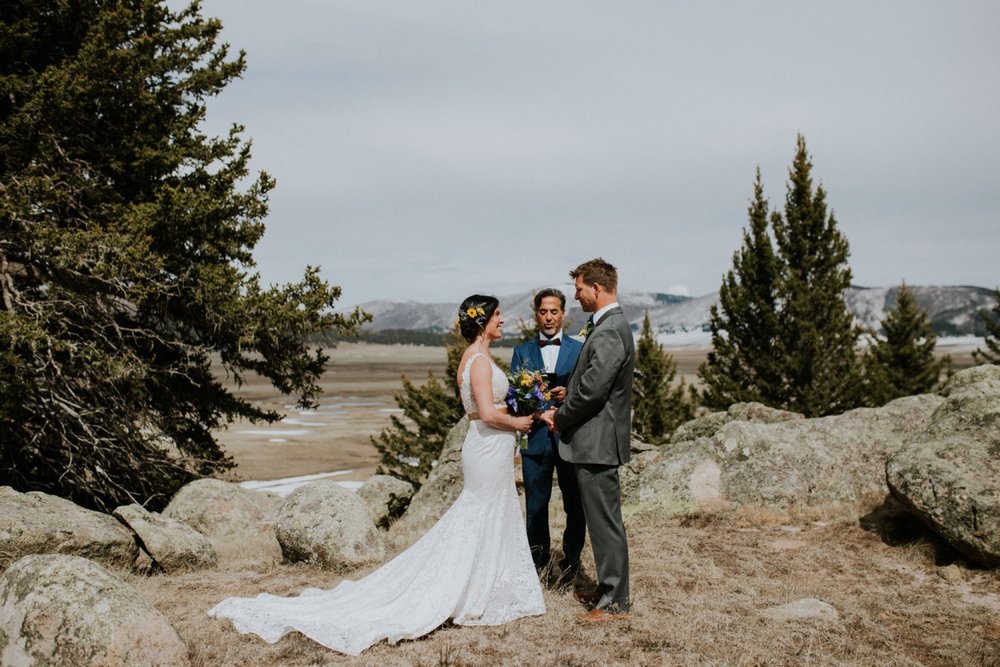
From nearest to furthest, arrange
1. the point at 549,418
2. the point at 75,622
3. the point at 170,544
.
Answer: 1. the point at 75,622
2. the point at 549,418
3. the point at 170,544

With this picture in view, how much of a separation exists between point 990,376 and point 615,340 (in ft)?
28.8

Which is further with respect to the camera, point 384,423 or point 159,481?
point 384,423

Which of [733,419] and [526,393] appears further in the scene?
[733,419]

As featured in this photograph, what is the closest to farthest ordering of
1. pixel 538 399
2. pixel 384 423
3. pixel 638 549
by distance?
1. pixel 538 399
2. pixel 638 549
3. pixel 384 423

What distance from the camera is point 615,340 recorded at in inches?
215

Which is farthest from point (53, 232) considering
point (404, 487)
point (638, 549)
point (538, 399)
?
point (638, 549)

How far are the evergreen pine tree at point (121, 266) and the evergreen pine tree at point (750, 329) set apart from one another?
13.8 m

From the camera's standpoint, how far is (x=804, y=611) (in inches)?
236

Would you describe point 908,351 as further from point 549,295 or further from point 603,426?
point 603,426

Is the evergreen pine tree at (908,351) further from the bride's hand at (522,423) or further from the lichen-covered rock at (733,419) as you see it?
the bride's hand at (522,423)

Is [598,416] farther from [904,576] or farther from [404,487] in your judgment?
[404,487]

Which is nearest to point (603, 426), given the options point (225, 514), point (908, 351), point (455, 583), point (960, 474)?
point (455, 583)

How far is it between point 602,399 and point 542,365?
1381mm

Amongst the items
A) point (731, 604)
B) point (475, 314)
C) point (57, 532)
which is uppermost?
point (475, 314)
